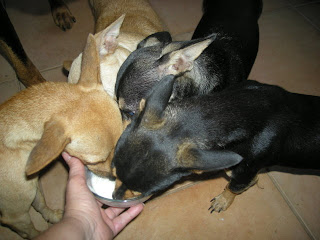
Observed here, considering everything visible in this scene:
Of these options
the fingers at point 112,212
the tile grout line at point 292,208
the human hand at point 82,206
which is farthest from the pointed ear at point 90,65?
the tile grout line at point 292,208

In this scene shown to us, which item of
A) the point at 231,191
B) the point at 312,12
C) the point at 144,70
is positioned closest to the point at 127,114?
the point at 144,70

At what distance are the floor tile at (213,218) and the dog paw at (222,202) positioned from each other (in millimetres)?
76

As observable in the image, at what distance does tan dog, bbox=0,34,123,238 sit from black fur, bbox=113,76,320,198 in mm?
248

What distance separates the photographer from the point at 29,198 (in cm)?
222

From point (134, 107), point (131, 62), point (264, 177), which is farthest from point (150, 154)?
point (264, 177)

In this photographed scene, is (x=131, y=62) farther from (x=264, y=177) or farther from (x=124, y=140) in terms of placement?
(x=264, y=177)

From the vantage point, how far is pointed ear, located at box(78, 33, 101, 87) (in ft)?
7.02

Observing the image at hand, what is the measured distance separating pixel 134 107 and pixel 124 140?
1.78ft

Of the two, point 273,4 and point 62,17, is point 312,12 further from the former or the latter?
point 62,17

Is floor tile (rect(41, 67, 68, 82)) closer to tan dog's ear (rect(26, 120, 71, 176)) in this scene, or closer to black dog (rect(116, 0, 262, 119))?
black dog (rect(116, 0, 262, 119))

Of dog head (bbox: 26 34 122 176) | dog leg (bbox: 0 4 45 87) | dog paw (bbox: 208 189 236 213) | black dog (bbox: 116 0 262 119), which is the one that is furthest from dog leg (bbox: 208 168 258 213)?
dog leg (bbox: 0 4 45 87)

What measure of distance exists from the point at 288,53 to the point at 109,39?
11.2 feet

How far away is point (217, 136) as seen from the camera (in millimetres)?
2059

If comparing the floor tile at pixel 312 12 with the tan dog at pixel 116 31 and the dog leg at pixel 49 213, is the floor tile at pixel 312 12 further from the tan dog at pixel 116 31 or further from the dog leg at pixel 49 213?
Result: the dog leg at pixel 49 213
